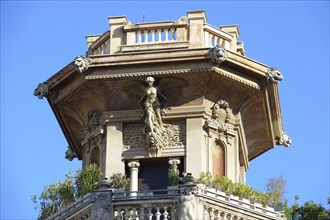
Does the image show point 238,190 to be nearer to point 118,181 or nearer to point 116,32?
A: point 118,181

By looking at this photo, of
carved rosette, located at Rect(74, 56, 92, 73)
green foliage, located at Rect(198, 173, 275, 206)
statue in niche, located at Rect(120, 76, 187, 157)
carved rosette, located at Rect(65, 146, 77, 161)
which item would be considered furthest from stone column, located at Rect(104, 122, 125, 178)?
carved rosette, located at Rect(65, 146, 77, 161)

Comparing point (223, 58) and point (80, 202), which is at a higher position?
point (223, 58)

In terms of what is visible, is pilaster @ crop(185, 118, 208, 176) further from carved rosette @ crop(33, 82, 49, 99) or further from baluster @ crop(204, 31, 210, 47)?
carved rosette @ crop(33, 82, 49, 99)

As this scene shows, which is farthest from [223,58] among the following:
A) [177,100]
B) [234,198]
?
[234,198]

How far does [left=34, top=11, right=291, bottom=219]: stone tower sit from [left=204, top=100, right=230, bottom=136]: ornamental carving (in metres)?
0.03

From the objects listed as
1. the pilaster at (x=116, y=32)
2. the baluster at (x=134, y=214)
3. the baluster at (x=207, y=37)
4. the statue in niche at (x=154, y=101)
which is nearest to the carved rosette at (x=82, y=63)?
the pilaster at (x=116, y=32)

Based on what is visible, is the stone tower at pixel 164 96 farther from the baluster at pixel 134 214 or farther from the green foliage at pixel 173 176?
the baluster at pixel 134 214

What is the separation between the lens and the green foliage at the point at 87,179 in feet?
142

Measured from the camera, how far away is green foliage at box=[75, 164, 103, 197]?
43250mm

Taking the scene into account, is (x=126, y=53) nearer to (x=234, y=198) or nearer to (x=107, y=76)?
(x=107, y=76)

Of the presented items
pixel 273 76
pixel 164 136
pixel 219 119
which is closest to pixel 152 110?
pixel 164 136

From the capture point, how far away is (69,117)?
4812 cm

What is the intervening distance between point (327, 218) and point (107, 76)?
822 centimetres

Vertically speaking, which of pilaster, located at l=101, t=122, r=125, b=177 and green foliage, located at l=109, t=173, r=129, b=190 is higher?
pilaster, located at l=101, t=122, r=125, b=177
